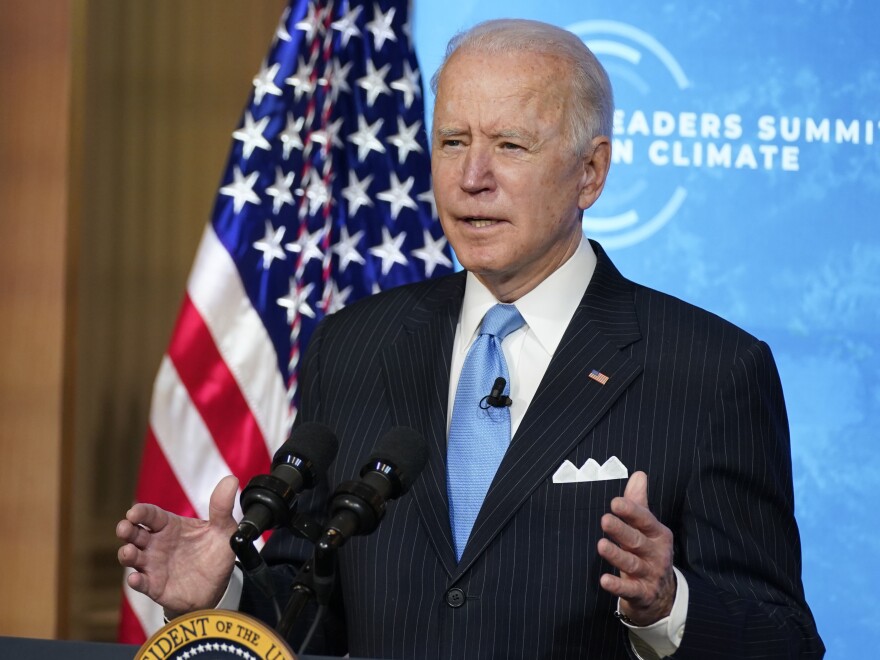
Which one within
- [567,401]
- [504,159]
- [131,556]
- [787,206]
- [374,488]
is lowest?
[131,556]

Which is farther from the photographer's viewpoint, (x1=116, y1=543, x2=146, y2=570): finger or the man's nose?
the man's nose

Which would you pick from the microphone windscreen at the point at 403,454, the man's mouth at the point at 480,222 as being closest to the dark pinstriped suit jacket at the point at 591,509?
the man's mouth at the point at 480,222

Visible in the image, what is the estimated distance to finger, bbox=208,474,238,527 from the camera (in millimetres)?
1638

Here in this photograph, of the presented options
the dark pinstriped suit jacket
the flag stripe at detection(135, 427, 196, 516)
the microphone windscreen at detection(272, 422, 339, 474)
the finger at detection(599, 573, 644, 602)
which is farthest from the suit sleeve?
the flag stripe at detection(135, 427, 196, 516)

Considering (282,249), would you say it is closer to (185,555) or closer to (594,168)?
(594,168)

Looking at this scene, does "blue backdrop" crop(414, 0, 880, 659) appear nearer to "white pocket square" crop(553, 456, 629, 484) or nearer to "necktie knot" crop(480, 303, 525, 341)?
"necktie knot" crop(480, 303, 525, 341)

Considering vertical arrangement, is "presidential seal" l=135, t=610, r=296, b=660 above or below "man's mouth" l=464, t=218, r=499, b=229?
below

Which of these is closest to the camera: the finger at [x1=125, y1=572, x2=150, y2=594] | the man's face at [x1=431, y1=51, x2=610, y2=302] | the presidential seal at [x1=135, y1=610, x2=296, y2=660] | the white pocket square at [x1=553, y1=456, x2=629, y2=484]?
the presidential seal at [x1=135, y1=610, x2=296, y2=660]

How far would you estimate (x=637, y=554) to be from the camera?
1.51 meters

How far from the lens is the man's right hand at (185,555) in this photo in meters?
1.64

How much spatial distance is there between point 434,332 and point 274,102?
129 cm

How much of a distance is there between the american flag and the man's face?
1249mm

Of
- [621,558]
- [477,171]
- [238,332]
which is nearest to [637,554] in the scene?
[621,558]

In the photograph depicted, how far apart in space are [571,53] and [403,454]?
38.6 inches
